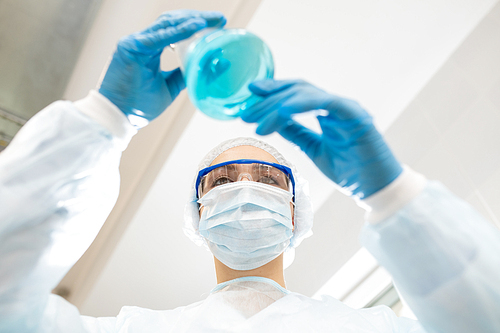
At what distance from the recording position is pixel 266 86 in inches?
27.7

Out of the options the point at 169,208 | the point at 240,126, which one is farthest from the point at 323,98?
the point at 169,208

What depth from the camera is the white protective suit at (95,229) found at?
0.58 metres

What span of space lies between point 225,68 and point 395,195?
0.42 metres

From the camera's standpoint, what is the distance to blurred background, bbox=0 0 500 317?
4.88ft

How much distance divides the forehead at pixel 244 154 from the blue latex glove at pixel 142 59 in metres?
0.59

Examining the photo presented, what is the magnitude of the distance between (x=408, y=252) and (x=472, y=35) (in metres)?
1.40

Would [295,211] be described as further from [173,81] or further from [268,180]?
[173,81]

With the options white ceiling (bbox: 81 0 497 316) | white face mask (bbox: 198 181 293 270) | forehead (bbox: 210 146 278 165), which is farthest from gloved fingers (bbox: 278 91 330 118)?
white ceiling (bbox: 81 0 497 316)

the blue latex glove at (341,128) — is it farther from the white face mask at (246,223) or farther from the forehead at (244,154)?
the forehead at (244,154)

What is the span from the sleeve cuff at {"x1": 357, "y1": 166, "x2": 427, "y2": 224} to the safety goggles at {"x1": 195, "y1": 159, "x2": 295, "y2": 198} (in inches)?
24.6

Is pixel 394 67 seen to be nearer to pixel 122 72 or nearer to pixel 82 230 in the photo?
pixel 122 72

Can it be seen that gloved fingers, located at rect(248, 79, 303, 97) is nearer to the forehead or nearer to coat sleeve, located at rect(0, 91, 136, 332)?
coat sleeve, located at rect(0, 91, 136, 332)

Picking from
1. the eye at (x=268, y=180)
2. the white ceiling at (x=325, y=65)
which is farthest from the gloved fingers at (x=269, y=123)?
the white ceiling at (x=325, y=65)

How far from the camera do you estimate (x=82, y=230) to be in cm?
75
